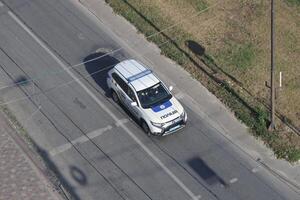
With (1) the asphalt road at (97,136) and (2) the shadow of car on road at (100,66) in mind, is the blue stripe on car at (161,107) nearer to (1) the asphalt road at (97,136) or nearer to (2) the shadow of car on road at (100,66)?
(1) the asphalt road at (97,136)

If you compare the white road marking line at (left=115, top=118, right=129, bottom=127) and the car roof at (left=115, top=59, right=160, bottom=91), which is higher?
the car roof at (left=115, top=59, right=160, bottom=91)

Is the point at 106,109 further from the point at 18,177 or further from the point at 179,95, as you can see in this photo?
the point at 18,177

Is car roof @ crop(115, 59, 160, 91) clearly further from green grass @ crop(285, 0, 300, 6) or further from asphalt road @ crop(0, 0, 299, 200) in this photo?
green grass @ crop(285, 0, 300, 6)

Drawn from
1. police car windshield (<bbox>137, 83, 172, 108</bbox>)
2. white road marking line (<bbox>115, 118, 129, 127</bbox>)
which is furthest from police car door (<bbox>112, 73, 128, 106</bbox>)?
police car windshield (<bbox>137, 83, 172, 108</bbox>)

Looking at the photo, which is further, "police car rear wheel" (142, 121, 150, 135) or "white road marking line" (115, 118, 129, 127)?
"white road marking line" (115, 118, 129, 127)

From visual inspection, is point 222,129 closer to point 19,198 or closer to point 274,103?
point 274,103

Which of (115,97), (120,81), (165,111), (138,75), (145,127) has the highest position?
(138,75)

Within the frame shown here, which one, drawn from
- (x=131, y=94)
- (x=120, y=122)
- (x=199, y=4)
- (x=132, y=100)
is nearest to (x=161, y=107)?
(x=132, y=100)

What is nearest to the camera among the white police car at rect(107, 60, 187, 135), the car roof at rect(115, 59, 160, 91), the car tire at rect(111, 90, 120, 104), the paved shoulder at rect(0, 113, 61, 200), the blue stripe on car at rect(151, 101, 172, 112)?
the paved shoulder at rect(0, 113, 61, 200)

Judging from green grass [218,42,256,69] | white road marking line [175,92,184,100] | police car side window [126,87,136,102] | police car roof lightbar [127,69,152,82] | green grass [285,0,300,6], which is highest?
police car roof lightbar [127,69,152,82]
